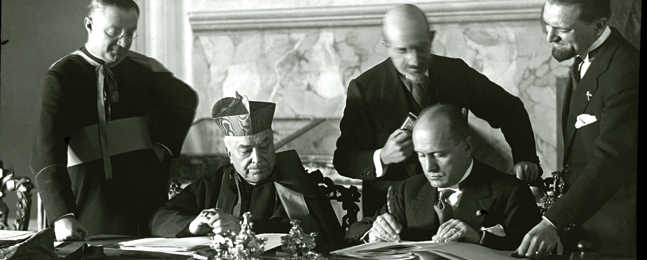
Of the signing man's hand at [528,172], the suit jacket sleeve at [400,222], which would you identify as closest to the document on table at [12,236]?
the suit jacket sleeve at [400,222]

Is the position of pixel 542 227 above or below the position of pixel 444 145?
below

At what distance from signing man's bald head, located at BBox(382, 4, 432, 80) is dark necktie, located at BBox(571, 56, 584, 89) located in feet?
1.95

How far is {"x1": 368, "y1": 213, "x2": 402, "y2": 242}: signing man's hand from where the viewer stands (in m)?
3.32

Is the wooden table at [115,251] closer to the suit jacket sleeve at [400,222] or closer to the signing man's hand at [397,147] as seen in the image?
the suit jacket sleeve at [400,222]

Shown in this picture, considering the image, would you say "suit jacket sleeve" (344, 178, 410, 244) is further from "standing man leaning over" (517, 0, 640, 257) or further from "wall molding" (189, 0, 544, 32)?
"wall molding" (189, 0, 544, 32)

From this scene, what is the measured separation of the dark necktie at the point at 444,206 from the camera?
131 inches

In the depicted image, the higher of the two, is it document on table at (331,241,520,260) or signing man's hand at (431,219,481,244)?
signing man's hand at (431,219,481,244)

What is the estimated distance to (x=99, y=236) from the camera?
12.8 feet

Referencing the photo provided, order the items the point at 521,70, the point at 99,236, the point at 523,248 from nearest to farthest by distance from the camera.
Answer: the point at 523,248 < the point at 521,70 < the point at 99,236

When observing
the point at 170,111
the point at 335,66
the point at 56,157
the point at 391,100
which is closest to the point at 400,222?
the point at 391,100

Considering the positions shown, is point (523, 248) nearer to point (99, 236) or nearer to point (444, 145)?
point (444, 145)

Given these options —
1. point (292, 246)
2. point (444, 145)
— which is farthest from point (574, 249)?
point (292, 246)

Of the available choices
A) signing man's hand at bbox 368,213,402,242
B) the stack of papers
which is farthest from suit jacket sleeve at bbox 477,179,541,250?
the stack of papers

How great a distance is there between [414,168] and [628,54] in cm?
99
